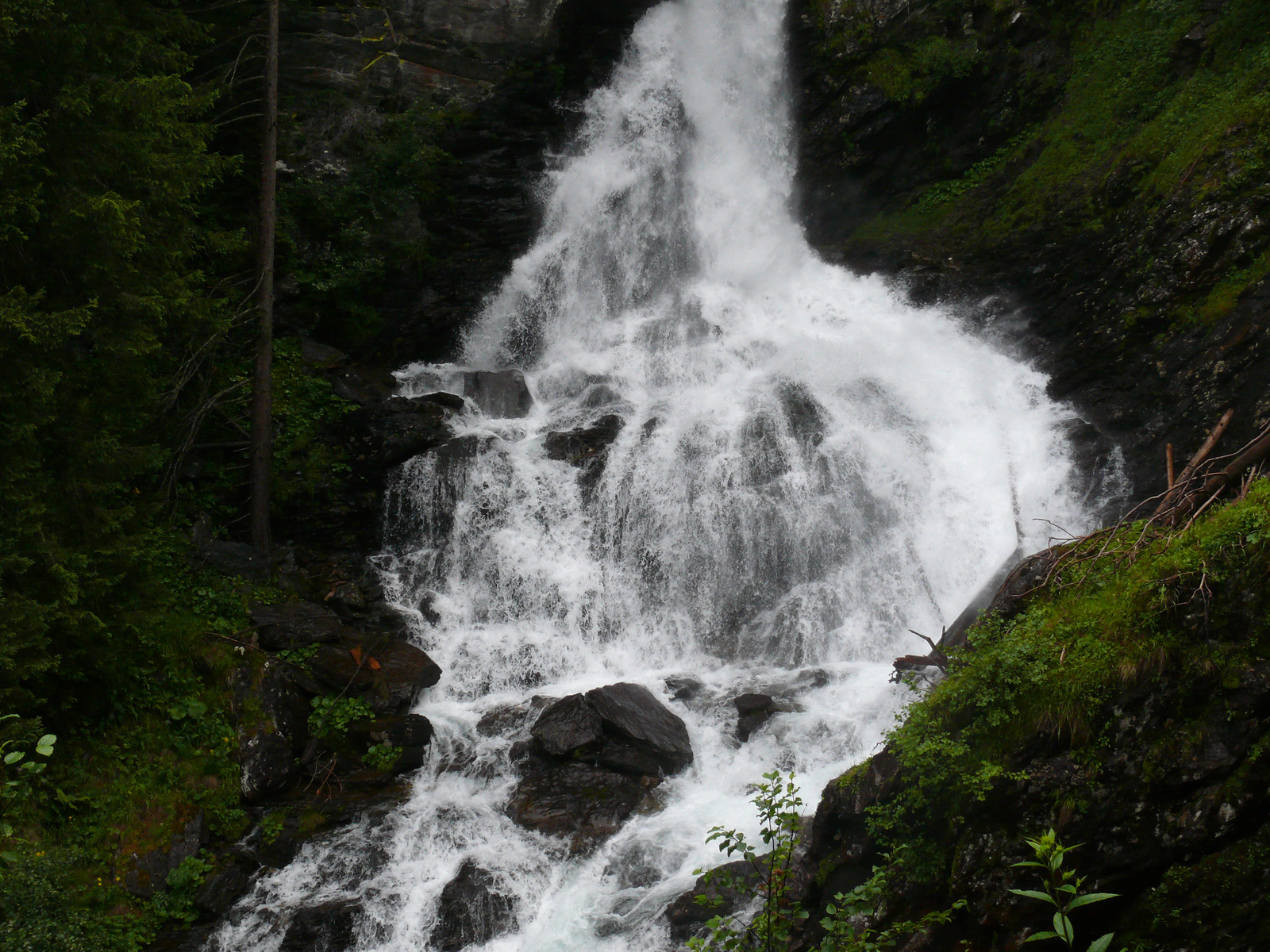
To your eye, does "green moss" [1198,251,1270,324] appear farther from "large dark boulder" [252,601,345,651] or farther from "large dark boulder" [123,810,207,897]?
"large dark boulder" [123,810,207,897]

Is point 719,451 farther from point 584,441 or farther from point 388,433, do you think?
point 388,433

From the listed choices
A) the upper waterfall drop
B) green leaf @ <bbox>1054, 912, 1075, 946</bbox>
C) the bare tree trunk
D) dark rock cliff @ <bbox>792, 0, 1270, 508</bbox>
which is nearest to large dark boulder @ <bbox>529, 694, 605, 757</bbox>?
the upper waterfall drop

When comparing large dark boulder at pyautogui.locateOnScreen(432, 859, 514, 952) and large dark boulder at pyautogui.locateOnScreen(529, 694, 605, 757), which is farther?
large dark boulder at pyautogui.locateOnScreen(529, 694, 605, 757)

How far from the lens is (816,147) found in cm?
1991

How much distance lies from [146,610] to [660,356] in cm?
1150

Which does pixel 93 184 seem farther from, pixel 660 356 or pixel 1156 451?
pixel 1156 451

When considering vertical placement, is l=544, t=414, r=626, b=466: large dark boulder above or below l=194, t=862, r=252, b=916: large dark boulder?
above

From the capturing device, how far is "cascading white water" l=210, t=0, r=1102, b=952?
8.01 metres

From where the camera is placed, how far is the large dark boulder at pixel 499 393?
624 inches

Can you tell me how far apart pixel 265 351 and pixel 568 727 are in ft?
25.2

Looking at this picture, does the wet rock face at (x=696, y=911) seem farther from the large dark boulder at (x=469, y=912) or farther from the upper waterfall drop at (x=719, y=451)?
the upper waterfall drop at (x=719, y=451)

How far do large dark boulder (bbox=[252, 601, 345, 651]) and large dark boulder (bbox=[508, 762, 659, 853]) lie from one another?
346 cm

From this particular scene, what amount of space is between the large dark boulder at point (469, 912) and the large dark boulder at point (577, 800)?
2.90 feet

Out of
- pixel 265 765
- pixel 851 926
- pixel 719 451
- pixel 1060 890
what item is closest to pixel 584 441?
pixel 719 451
